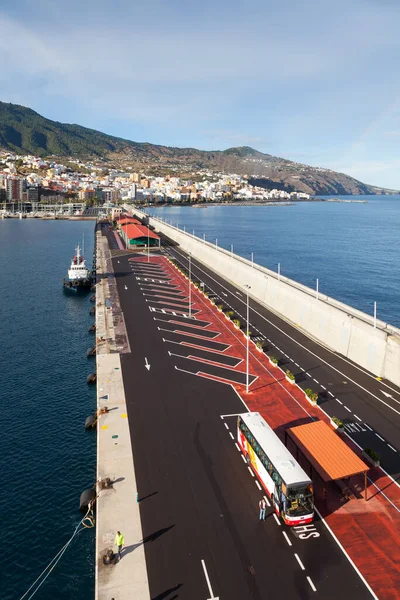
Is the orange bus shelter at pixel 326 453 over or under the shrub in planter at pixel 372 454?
over

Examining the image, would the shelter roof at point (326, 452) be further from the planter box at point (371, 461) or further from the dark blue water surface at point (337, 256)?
the dark blue water surface at point (337, 256)

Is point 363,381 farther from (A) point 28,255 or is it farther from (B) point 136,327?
(A) point 28,255

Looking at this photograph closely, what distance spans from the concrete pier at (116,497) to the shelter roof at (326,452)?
382 inches

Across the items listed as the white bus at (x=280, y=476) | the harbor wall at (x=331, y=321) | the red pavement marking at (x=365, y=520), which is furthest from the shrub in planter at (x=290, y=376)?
the white bus at (x=280, y=476)

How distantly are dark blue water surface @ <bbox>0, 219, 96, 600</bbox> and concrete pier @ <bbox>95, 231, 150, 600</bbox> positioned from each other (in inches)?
69.3

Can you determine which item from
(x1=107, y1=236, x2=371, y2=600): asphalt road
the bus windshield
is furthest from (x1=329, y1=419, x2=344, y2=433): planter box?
the bus windshield

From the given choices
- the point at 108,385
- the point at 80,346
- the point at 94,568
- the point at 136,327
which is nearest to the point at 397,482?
the point at 94,568

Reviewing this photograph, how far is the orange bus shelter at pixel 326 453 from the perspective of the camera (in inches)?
841

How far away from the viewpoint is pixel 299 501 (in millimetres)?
19984

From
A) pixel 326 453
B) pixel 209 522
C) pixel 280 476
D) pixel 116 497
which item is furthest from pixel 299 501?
pixel 116 497

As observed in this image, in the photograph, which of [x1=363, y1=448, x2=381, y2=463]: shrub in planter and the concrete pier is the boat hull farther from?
[x1=363, y1=448, x2=381, y2=463]: shrub in planter

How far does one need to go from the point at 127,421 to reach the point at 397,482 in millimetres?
17815

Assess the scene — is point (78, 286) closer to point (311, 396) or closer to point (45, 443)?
point (45, 443)

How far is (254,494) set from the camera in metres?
22.7
